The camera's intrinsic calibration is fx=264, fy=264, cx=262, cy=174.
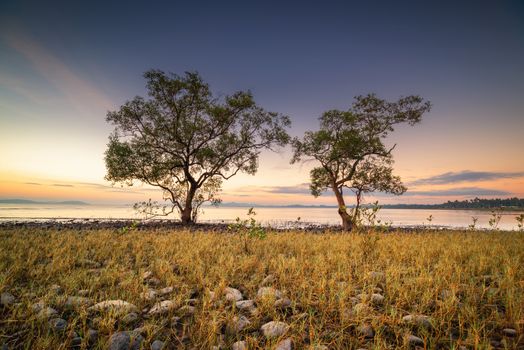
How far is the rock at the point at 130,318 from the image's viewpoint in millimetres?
3978

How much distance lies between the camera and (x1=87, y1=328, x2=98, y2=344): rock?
11.4 ft

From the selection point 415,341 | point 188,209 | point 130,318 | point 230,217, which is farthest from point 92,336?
point 230,217

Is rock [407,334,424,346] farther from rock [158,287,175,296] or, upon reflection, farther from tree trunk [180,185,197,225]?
tree trunk [180,185,197,225]

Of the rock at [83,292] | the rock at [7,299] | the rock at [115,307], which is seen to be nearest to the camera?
the rock at [115,307]

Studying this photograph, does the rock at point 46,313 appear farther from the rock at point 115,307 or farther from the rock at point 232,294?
the rock at point 232,294

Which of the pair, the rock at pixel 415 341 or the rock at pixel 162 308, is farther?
the rock at pixel 162 308

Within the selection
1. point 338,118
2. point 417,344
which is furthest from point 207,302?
point 338,118

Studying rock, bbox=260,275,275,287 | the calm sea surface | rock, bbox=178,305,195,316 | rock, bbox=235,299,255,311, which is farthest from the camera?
the calm sea surface

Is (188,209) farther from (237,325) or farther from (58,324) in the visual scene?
(237,325)

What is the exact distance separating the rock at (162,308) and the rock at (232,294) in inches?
39.1

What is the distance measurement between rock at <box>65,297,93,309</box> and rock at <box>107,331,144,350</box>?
1360 millimetres

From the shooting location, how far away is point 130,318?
13.2 ft

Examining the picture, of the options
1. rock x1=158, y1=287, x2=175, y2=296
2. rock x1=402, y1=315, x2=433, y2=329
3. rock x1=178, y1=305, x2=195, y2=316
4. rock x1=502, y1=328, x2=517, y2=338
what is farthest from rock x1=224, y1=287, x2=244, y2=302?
rock x1=502, y1=328, x2=517, y2=338

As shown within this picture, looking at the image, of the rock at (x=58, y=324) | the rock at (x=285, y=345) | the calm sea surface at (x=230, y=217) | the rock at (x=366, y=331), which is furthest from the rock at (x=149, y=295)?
the calm sea surface at (x=230, y=217)
